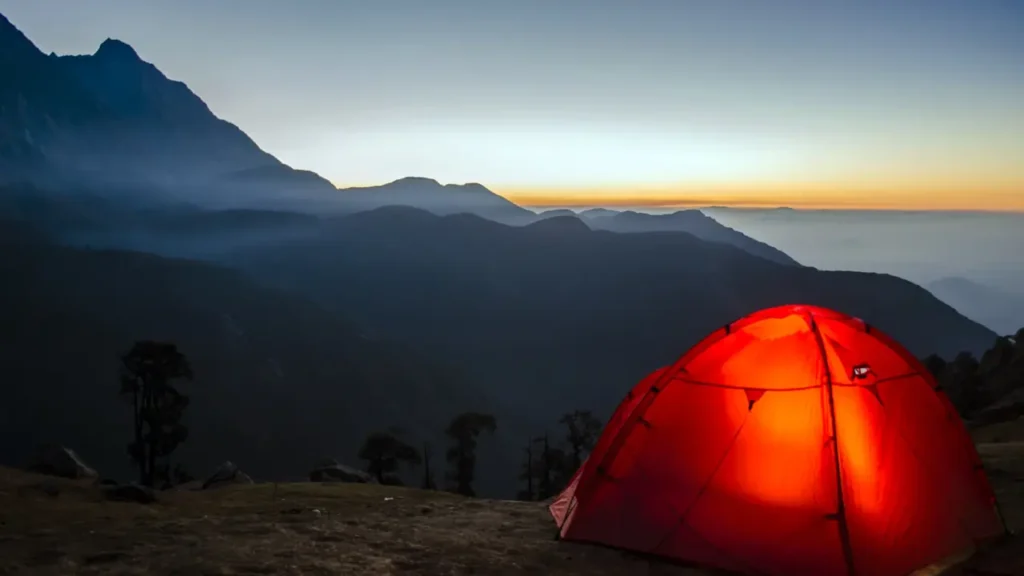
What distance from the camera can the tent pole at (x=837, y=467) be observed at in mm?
8461

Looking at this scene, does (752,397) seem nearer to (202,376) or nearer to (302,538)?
(302,538)

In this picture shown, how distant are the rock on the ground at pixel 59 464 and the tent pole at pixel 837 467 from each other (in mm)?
22427

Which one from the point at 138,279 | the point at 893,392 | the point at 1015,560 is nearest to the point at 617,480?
the point at 893,392

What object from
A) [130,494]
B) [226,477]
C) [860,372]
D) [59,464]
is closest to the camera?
[860,372]

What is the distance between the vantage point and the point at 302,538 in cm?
1034

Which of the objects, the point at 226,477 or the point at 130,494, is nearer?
the point at 130,494

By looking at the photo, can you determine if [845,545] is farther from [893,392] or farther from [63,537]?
[63,537]

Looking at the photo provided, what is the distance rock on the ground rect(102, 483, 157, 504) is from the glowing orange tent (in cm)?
930

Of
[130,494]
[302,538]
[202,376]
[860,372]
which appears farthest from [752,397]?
[202,376]

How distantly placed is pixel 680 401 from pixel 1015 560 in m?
4.60

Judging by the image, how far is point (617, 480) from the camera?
32.6 ft

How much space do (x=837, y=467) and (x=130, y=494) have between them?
1346cm

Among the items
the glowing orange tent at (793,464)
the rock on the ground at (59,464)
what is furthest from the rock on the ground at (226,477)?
the glowing orange tent at (793,464)

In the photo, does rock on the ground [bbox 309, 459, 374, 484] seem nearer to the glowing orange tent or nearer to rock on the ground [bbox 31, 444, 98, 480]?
rock on the ground [bbox 31, 444, 98, 480]
